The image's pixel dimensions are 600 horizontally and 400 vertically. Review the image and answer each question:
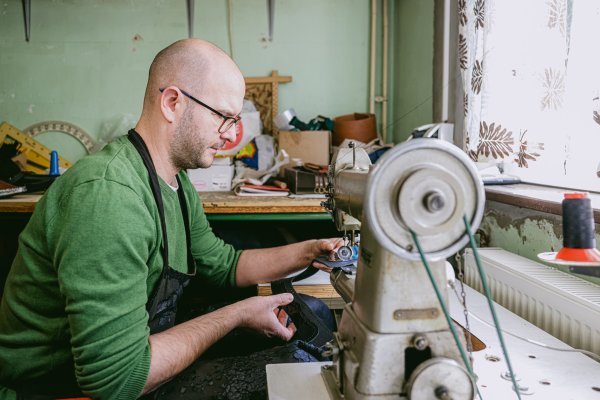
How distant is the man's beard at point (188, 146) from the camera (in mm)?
1654

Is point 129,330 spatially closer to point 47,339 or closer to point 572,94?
point 47,339

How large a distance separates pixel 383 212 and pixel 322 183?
231cm

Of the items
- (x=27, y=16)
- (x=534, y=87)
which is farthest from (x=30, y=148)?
(x=534, y=87)

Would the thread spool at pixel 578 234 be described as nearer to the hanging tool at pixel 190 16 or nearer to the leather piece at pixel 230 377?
the leather piece at pixel 230 377

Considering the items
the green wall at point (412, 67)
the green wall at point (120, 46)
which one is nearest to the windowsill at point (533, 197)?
the green wall at point (412, 67)

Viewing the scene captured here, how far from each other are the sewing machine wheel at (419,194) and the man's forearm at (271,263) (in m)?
1.20

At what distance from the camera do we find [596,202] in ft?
5.12

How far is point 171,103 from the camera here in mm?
1640

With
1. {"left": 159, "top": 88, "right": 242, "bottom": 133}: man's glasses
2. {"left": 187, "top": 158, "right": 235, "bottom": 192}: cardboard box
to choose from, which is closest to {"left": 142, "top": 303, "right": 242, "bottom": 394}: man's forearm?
{"left": 159, "top": 88, "right": 242, "bottom": 133}: man's glasses

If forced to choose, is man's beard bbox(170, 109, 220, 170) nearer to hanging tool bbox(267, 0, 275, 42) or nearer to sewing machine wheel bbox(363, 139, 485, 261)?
sewing machine wheel bbox(363, 139, 485, 261)

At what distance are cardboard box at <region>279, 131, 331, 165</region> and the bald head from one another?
5.78 feet

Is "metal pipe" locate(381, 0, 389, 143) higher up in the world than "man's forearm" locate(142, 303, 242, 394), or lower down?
higher up

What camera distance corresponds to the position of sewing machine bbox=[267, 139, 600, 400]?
30.5 inches

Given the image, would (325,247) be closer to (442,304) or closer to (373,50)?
(442,304)
